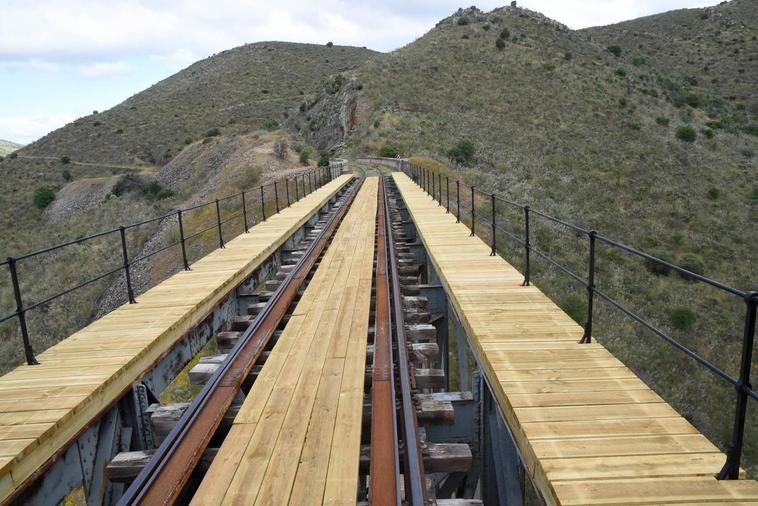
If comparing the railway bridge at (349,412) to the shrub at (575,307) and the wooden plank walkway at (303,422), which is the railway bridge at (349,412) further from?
the shrub at (575,307)

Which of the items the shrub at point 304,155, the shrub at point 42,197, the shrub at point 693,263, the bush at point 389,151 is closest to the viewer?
the shrub at point 693,263

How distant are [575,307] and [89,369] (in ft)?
51.1

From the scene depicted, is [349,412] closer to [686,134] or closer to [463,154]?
[463,154]

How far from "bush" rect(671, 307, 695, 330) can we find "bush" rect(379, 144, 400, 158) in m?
30.5

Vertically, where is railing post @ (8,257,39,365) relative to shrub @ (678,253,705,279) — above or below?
above

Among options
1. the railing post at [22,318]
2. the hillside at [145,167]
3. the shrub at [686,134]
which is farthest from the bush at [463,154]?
the railing post at [22,318]

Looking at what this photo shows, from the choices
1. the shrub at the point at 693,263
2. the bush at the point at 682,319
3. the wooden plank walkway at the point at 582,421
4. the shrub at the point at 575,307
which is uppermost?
the wooden plank walkway at the point at 582,421

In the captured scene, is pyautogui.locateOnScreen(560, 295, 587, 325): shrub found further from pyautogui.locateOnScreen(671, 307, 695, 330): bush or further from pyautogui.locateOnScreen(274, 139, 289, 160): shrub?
pyautogui.locateOnScreen(274, 139, 289, 160): shrub

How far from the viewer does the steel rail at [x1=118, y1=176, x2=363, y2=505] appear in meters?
3.37

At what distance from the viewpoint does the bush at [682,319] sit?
62.5ft

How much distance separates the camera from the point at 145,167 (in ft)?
236

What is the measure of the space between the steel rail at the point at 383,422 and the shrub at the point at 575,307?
38.4 feet

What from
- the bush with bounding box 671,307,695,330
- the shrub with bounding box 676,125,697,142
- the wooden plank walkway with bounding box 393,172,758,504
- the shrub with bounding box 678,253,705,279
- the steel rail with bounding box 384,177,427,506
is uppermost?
the shrub with bounding box 676,125,697,142

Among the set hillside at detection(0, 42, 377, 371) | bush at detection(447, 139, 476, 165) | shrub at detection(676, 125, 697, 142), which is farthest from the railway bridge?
shrub at detection(676, 125, 697, 142)
